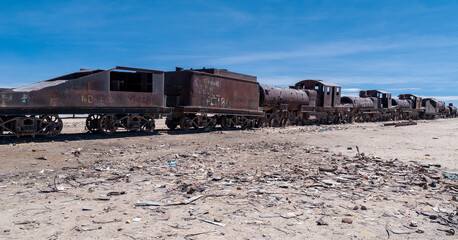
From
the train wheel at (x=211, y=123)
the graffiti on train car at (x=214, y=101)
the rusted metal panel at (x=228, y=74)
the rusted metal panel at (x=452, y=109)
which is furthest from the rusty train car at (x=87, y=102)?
the rusted metal panel at (x=452, y=109)

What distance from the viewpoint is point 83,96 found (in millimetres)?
11922

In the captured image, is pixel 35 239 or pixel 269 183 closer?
pixel 35 239

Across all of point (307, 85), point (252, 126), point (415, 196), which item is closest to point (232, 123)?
point (252, 126)

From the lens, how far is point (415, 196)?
537 cm

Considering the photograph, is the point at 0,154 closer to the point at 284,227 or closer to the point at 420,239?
the point at 284,227

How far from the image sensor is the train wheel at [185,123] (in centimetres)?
1569

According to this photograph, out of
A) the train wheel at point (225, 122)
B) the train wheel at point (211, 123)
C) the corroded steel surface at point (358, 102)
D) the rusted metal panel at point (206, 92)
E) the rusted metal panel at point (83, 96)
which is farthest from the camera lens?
the corroded steel surface at point (358, 102)

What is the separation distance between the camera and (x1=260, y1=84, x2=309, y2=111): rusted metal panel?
69.6 ft

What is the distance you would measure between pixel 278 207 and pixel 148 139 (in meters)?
8.42

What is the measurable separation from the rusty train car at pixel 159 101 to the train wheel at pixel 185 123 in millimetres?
48

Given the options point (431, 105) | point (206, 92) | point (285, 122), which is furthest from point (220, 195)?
point (431, 105)

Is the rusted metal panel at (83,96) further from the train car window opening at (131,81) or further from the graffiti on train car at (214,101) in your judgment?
the graffiti on train car at (214,101)

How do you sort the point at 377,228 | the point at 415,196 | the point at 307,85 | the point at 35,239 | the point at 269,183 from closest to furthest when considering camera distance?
the point at 35,239
the point at 377,228
the point at 415,196
the point at 269,183
the point at 307,85

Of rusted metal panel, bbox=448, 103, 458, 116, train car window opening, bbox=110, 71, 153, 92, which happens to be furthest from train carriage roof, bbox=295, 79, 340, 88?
rusted metal panel, bbox=448, 103, 458, 116
